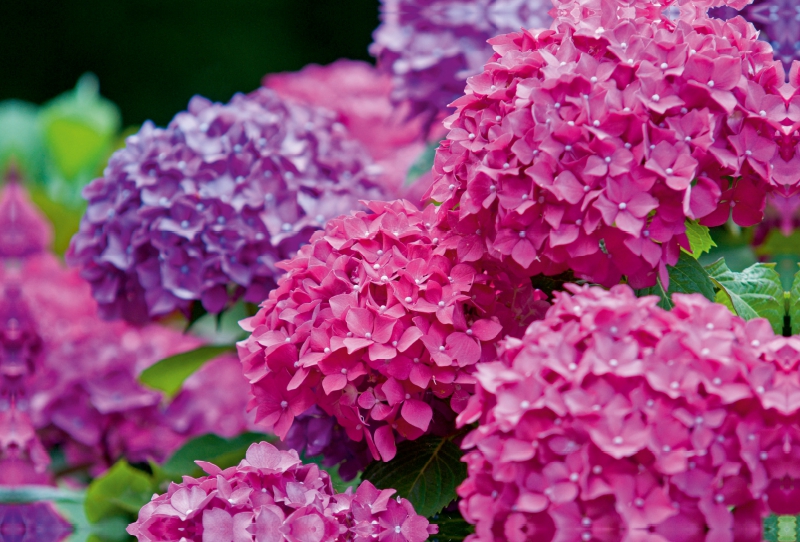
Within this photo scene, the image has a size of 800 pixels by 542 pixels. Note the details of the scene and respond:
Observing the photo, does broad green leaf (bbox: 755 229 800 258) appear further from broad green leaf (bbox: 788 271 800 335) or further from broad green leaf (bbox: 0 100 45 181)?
broad green leaf (bbox: 0 100 45 181)

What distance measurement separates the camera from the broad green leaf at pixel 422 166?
165cm

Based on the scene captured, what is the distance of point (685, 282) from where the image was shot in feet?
3.17

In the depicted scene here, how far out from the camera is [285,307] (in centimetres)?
98

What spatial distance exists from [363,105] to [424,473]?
1.46m

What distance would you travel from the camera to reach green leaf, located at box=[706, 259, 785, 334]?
3.36 ft

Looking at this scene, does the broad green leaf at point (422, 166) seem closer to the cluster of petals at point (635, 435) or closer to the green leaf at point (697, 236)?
the green leaf at point (697, 236)

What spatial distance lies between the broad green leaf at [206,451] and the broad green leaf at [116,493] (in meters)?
0.04

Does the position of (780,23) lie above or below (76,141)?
above

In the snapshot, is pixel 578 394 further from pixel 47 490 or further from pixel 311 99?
pixel 311 99

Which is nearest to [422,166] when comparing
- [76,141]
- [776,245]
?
[776,245]

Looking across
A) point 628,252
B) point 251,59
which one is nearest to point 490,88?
point 628,252

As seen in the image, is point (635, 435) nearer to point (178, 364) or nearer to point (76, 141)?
point (178, 364)


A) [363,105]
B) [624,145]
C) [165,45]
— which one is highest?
[624,145]

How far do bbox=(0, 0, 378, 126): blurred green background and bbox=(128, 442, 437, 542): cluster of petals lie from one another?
173 inches
